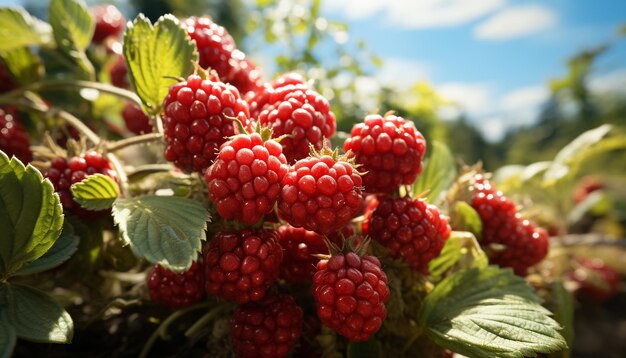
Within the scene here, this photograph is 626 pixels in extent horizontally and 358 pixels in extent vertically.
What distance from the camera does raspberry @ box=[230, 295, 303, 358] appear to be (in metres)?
0.62

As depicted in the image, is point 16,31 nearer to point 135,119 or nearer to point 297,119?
point 135,119

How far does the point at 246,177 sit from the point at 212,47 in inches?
12.2

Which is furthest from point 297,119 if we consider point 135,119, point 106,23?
point 106,23

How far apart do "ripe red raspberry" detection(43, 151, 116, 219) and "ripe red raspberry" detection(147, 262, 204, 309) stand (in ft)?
0.43

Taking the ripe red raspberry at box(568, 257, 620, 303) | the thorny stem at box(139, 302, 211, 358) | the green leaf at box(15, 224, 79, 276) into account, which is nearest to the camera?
the green leaf at box(15, 224, 79, 276)

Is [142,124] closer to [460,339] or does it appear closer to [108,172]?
[108,172]

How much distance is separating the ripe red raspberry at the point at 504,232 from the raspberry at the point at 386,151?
0.64 feet

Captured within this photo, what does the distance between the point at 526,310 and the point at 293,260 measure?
1.02 ft

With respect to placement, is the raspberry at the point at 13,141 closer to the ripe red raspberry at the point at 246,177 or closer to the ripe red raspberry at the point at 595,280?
the ripe red raspberry at the point at 246,177

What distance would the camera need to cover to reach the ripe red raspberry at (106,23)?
134cm

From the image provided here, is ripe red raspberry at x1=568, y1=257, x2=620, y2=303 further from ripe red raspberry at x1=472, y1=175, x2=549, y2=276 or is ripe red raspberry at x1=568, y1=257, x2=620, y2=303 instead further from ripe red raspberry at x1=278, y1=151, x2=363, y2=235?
ripe red raspberry at x1=278, y1=151, x2=363, y2=235

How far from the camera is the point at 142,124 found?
100 cm

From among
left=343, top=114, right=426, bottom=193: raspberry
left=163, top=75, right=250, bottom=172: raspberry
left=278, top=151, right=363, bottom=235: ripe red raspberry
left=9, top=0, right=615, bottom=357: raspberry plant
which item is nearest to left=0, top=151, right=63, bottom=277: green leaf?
left=9, top=0, right=615, bottom=357: raspberry plant

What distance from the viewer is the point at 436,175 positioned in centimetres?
90
